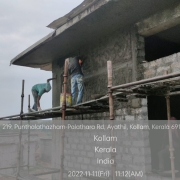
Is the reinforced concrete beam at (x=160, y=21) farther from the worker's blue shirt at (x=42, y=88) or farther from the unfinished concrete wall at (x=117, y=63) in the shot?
A: the worker's blue shirt at (x=42, y=88)

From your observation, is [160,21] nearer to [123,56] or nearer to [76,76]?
[123,56]

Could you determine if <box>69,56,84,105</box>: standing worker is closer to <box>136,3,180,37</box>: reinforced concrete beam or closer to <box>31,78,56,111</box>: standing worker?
<box>31,78,56,111</box>: standing worker

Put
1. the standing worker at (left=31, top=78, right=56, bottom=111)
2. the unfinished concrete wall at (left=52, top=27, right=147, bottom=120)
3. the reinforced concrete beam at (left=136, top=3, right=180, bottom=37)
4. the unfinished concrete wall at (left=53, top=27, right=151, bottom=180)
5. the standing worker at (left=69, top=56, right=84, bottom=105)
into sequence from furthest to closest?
the standing worker at (left=31, top=78, right=56, bottom=111), the standing worker at (left=69, top=56, right=84, bottom=105), the unfinished concrete wall at (left=52, top=27, right=147, bottom=120), the unfinished concrete wall at (left=53, top=27, right=151, bottom=180), the reinforced concrete beam at (left=136, top=3, right=180, bottom=37)

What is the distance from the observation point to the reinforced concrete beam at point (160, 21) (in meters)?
4.41

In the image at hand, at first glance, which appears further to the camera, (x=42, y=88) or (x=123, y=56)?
(x=42, y=88)

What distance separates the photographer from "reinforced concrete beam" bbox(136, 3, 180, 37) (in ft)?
14.5

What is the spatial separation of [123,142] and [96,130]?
3.29 feet

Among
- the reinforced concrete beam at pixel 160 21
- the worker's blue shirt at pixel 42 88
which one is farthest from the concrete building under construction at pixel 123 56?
the worker's blue shirt at pixel 42 88

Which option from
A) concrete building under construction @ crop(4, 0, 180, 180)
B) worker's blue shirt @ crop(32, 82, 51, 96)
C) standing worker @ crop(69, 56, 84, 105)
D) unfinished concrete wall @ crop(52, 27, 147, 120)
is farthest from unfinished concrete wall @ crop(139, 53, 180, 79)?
worker's blue shirt @ crop(32, 82, 51, 96)

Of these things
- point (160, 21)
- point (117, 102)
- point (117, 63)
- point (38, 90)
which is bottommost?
point (117, 102)

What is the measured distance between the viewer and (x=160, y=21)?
4656 mm

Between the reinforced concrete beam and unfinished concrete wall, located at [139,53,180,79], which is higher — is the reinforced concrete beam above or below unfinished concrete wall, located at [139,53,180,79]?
above

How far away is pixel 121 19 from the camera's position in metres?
5.07

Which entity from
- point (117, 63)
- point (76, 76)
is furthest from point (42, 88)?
point (117, 63)
